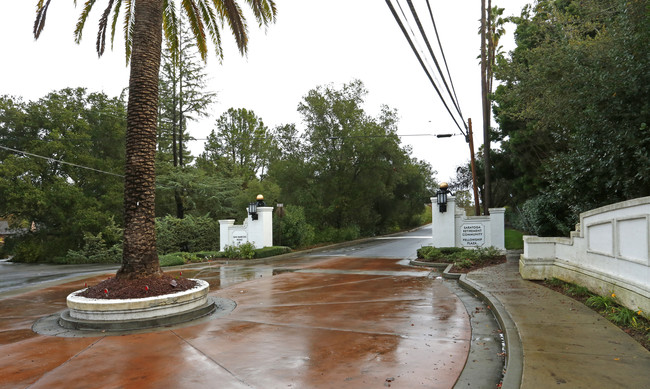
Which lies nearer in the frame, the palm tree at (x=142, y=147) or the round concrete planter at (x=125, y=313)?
the round concrete planter at (x=125, y=313)

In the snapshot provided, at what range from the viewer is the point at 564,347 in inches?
187

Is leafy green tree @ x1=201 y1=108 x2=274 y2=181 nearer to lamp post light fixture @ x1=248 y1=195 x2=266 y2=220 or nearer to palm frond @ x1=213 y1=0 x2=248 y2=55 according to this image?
lamp post light fixture @ x1=248 y1=195 x2=266 y2=220

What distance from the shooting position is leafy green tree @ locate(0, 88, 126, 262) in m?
28.8

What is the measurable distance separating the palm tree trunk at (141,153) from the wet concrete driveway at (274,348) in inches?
76.8

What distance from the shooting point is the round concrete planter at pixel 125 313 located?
6.82 metres

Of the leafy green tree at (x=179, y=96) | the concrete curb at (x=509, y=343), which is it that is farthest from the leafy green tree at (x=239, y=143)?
the concrete curb at (x=509, y=343)

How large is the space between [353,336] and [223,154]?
42.7 m

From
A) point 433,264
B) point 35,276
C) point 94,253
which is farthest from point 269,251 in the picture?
point 94,253

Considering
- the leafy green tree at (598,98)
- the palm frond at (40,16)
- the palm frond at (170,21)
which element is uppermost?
the palm frond at (170,21)

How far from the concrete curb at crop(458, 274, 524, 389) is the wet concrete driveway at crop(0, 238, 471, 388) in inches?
20.6

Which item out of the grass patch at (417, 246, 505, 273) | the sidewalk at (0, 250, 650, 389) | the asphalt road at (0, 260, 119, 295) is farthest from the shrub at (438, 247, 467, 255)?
the asphalt road at (0, 260, 119, 295)

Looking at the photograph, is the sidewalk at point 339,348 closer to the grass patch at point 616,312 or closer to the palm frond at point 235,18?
the grass patch at point 616,312

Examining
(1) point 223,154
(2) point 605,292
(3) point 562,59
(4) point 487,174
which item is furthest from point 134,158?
(1) point 223,154

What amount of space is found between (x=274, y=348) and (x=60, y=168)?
3271 centimetres
